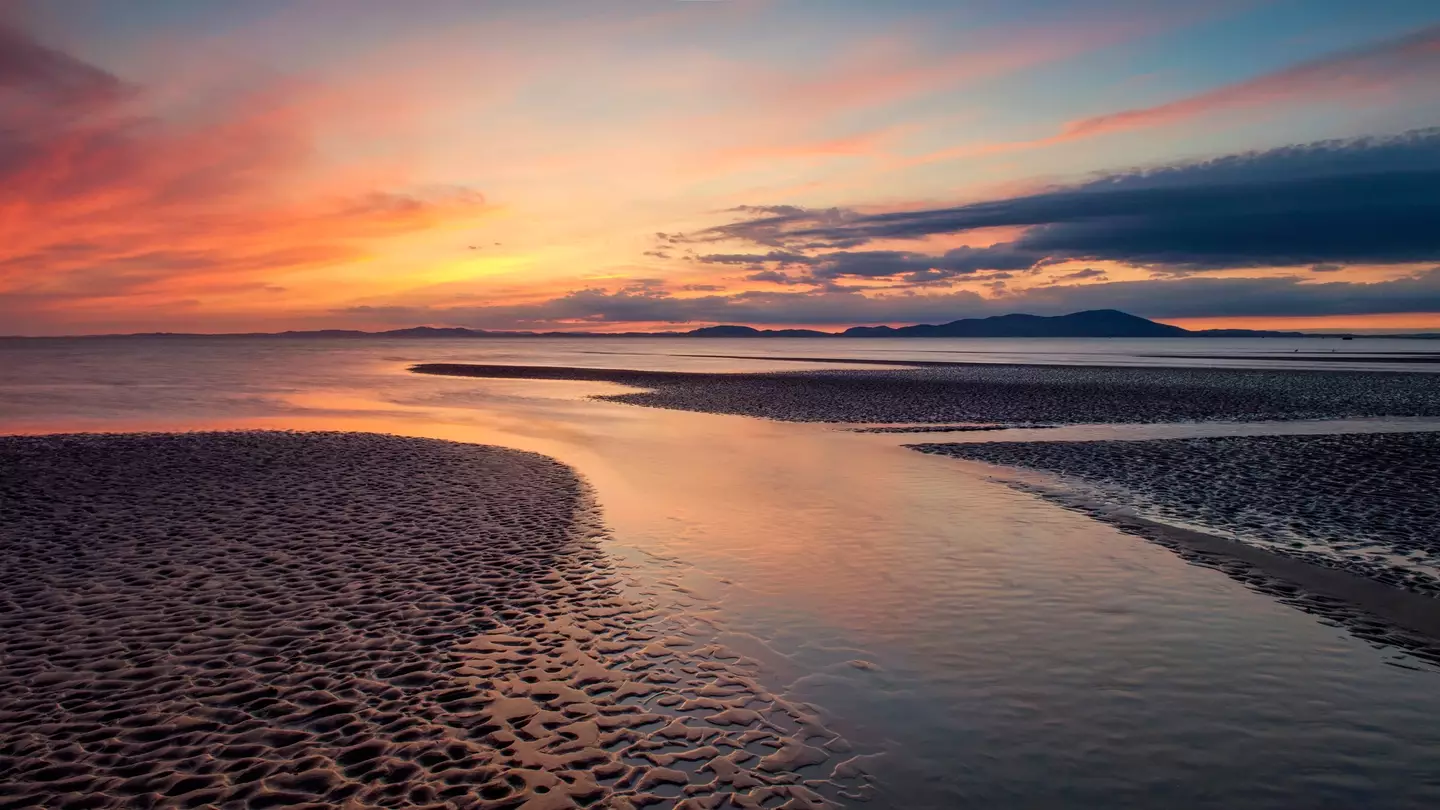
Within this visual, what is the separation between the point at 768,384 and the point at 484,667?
59371mm

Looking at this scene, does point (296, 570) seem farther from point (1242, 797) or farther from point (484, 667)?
point (1242, 797)

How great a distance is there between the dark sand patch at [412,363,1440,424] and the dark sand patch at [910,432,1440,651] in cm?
1072

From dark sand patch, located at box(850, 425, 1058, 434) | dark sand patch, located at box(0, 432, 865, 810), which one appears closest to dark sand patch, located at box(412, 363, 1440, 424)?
dark sand patch, located at box(850, 425, 1058, 434)

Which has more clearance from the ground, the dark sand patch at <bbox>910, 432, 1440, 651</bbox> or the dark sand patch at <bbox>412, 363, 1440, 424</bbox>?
the dark sand patch at <bbox>412, 363, 1440, 424</bbox>

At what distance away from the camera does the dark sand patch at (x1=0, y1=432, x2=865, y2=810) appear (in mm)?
7758

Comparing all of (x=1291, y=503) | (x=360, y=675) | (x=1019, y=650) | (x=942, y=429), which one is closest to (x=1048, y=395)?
(x=942, y=429)

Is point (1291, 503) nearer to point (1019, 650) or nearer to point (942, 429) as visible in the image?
point (1019, 650)

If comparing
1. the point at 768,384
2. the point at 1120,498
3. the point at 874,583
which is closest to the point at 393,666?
the point at 874,583

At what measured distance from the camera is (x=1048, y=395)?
5575 centimetres

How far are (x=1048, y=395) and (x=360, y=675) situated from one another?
174 ft

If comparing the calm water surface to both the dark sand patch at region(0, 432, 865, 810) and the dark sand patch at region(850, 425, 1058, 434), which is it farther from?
the dark sand patch at region(850, 425, 1058, 434)

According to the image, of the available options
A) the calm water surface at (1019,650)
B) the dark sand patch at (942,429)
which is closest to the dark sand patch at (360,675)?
the calm water surface at (1019,650)

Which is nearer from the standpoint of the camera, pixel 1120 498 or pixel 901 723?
pixel 901 723

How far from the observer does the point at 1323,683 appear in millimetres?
10203
